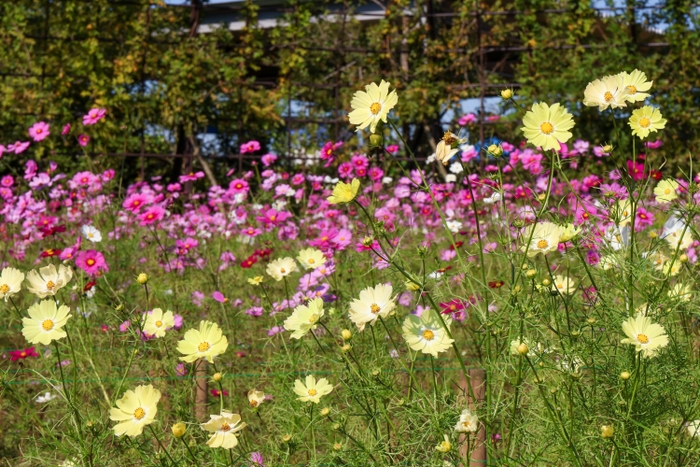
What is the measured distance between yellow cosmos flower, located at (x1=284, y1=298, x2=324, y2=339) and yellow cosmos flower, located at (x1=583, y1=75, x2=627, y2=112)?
2.06ft

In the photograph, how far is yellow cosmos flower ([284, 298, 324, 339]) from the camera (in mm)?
1493

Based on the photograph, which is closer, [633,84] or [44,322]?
[633,84]

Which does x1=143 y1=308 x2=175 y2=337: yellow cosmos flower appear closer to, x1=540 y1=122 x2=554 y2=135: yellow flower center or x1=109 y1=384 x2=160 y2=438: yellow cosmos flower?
x1=109 y1=384 x2=160 y2=438: yellow cosmos flower

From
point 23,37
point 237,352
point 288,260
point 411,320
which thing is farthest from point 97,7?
point 411,320

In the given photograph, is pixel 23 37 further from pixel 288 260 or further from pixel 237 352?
pixel 288 260

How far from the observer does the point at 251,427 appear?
7.63 ft

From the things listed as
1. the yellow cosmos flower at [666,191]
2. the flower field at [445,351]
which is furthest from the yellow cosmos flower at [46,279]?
the yellow cosmos flower at [666,191]

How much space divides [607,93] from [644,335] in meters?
0.44

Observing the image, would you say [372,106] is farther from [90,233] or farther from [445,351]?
[90,233]

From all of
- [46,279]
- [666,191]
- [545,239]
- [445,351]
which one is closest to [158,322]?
[46,279]

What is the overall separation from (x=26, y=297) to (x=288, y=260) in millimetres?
1826

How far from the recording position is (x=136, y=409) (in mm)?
1366

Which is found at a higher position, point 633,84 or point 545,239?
point 633,84

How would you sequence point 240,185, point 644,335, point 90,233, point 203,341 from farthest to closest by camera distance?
point 240,185
point 90,233
point 203,341
point 644,335
